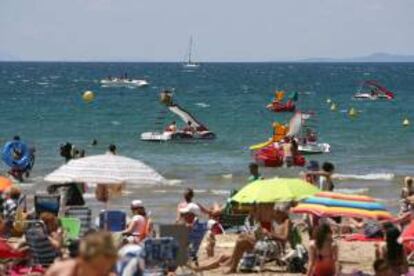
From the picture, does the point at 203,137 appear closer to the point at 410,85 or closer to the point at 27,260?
the point at 27,260

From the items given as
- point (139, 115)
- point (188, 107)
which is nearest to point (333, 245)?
point (139, 115)

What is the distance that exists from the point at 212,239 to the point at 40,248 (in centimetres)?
321

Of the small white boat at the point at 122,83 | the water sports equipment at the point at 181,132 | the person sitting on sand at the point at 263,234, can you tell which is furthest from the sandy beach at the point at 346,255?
the small white boat at the point at 122,83

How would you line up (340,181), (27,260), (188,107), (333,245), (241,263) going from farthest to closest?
(188,107)
(340,181)
(241,263)
(27,260)
(333,245)

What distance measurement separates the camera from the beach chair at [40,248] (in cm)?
1187

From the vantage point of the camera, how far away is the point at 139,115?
6147 cm

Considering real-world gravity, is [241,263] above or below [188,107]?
below

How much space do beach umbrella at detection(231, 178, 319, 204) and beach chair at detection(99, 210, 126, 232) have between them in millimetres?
2068

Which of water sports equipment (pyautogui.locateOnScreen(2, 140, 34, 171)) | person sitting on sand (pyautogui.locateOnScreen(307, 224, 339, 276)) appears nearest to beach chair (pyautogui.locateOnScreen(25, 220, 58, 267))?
person sitting on sand (pyautogui.locateOnScreen(307, 224, 339, 276))

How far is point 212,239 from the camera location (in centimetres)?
1448

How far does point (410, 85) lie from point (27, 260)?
101 m

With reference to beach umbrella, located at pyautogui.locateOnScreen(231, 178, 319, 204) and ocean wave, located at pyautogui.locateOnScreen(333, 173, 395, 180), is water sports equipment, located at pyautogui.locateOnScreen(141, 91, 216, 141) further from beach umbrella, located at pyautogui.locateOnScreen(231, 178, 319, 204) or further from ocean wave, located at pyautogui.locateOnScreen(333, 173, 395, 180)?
beach umbrella, located at pyautogui.locateOnScreen(231, 178, 319, 204)

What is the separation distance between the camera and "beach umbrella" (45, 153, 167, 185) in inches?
540

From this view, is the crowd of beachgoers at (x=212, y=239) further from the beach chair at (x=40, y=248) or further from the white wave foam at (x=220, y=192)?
the white wave foam at (x=220, y=192)
